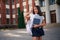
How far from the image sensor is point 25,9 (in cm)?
3897

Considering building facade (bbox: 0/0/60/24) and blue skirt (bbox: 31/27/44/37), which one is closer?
blue skirt (bbox: 31/27/44/37)

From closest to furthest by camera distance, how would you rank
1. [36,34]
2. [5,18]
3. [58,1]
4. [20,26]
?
[36,34], [20,26], [58,1], [5,18]

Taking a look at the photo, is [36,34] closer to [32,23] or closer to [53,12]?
[32,23]

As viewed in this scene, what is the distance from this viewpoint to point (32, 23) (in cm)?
455

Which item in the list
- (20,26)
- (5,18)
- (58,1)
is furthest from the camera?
(5,18)

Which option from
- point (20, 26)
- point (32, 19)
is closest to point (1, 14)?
point (20, 26)

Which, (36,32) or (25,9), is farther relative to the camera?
(25,9)

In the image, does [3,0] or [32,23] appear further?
[3,0]

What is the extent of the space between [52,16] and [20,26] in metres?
8.94

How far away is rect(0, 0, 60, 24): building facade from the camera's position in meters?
35.2

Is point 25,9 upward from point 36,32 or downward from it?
upward

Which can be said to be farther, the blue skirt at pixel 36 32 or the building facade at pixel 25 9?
the building facade at pixel 25 9

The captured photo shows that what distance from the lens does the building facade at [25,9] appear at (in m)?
35.2

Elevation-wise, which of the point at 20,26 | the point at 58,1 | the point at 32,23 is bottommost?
the point at 20,26
